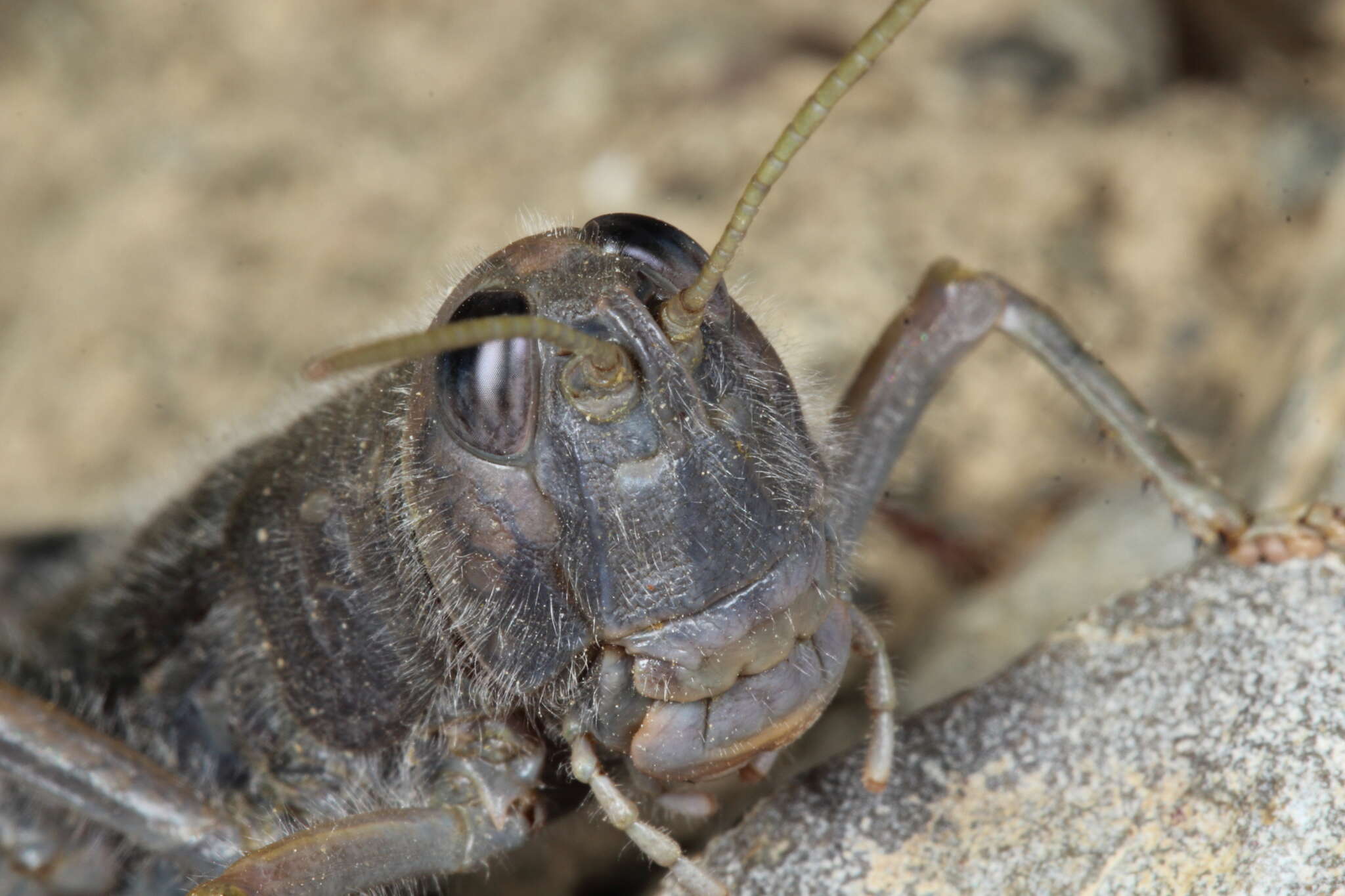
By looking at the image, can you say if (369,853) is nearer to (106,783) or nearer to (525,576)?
(525,576)

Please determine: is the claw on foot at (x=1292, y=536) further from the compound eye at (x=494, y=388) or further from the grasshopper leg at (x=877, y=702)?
the compound eye at (x=494, y=388)

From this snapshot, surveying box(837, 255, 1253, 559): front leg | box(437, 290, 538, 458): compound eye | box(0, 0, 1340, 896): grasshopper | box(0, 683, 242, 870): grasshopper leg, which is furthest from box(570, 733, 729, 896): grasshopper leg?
box(0, 683, 242, 870): grasshopper leg

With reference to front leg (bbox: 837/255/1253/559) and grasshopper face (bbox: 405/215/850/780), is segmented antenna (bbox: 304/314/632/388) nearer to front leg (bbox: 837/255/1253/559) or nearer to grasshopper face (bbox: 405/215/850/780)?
grasshopper face (bbox: 405/215/850/780)

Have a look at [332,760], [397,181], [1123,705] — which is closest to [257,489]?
[332,760]

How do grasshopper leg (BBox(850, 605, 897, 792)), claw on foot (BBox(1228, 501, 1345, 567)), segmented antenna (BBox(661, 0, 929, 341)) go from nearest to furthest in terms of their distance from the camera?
segmented antenna (BBox(661, 0, 929, 341)), grasshopper leg (BBox(850, 605, 897, 792)), claw on foot (BBox(1228, 501, 1345, 567))

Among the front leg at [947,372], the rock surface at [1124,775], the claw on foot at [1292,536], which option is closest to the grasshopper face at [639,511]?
the rock surface at [1124,775]

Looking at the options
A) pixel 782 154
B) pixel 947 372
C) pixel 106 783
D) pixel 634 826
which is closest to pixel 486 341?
pixel 782 154

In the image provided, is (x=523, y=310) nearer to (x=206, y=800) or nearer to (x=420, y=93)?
(x=206, y=800)
